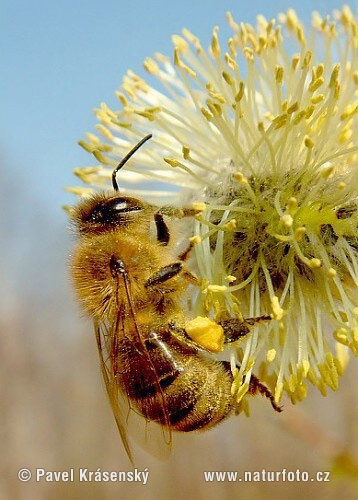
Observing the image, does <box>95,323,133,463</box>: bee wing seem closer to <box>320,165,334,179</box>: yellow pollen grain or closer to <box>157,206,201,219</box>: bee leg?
<box>157,206,201,219</box>: bee leg

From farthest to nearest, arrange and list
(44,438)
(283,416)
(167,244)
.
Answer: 1. (44,438)
2. (283,416)
3. (167,244)

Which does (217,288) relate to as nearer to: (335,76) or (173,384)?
(173,384)

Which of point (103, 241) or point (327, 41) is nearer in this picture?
point (103, 241)

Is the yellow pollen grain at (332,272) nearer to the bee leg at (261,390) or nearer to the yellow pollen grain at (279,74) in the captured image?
the bee leg at (261,390)

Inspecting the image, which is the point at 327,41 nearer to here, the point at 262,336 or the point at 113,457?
the point at 262,336

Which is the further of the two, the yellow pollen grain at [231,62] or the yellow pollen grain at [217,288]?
the yellow pollen grain at [231,62]

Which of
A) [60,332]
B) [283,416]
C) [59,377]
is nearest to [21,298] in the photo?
[60,332]

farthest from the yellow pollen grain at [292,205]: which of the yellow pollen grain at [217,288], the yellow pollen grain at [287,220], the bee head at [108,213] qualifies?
the bee head at [108,213]

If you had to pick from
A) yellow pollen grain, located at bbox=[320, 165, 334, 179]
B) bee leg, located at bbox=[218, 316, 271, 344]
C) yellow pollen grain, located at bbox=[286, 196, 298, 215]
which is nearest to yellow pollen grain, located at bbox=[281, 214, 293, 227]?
yellow pollen grain, located at bbox=[286, 196, 298, 215]
